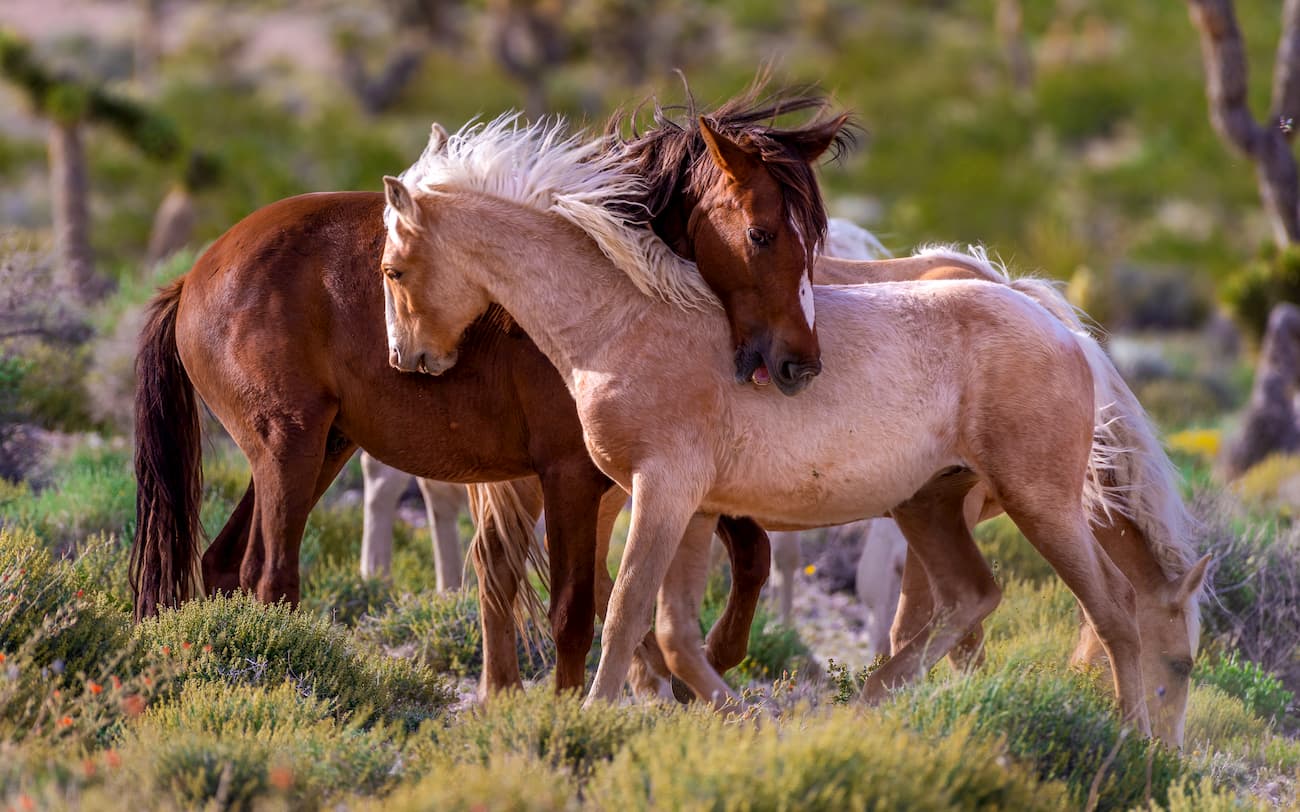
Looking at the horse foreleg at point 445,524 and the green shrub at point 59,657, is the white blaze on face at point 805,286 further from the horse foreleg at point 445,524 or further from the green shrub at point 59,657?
the horse foreleg at point 445,524

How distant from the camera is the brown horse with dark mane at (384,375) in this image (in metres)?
5.57

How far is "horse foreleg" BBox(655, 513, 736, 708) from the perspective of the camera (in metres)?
6.29

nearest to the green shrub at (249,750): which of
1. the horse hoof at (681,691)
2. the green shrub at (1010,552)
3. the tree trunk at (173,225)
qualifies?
the horse hoof at (681,691)

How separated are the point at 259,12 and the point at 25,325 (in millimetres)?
44813

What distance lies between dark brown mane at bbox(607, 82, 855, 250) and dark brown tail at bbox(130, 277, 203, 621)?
224cm

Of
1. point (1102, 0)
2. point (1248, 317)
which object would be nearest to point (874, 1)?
point (1102, 0)

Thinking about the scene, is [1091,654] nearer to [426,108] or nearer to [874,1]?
[426,108]

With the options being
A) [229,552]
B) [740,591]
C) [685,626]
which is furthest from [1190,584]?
[229,552]

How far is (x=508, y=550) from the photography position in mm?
6777

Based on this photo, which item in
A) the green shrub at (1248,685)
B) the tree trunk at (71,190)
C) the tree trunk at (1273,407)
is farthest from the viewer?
the tree trunk at (71,190)

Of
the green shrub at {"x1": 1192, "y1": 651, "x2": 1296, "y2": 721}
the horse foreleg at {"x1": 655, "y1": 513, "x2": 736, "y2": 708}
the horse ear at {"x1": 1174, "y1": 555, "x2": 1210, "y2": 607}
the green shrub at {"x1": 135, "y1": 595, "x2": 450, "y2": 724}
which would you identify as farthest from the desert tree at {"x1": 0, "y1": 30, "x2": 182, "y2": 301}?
the horse ear at {"x1": 1174, "y1": 555, "x2": 1210, "y2": 607}

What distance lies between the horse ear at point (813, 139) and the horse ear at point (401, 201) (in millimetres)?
1411

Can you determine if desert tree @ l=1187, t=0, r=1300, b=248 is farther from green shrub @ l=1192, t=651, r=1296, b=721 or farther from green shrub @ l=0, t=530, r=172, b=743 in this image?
green shrub @ l=0, t=530, r=172, b=743

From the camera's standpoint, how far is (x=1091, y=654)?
6500 mm
